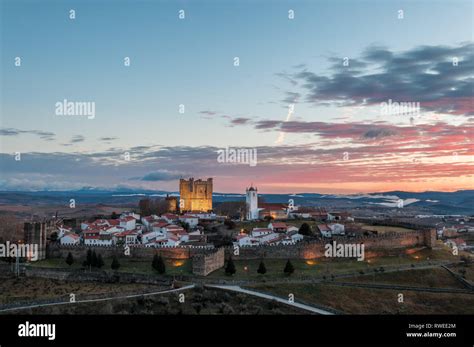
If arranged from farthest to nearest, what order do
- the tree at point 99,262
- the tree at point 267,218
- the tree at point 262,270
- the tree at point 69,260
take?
1. the tree at point 267,218
2. the tree at point 69,260
3. the tree at point 99,262
4. the tree at point 262,270

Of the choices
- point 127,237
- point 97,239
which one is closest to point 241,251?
point 127,237

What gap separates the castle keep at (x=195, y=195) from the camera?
7625cm

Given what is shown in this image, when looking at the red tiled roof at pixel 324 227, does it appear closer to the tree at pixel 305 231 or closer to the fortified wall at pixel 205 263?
the tree at pixel 305 231

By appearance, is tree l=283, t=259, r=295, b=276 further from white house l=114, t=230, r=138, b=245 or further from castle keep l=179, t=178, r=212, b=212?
castle keep l=179, t=178, r=212, b=212

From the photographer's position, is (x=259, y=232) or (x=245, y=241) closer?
(x=245, y=241)

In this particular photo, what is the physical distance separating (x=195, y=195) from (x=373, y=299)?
4756 centimetres

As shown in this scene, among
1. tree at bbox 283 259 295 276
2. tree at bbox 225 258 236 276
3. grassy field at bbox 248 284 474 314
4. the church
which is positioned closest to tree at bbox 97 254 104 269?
tree at bbox 225 258 236 276

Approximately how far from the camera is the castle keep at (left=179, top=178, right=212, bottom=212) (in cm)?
7625

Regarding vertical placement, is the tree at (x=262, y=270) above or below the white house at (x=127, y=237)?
below

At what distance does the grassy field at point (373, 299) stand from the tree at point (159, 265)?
7993 mm

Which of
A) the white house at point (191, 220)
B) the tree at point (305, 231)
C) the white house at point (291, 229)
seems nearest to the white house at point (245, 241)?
the white house at point (291, 229)

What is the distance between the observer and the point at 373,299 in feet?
106

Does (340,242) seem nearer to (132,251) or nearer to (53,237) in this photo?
(132,251)
